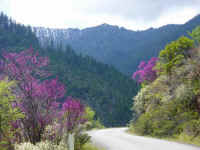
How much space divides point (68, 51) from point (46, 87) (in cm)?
10591

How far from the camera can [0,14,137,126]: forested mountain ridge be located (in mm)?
72738

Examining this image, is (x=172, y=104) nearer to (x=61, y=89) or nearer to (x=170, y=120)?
(x=170, y=120)

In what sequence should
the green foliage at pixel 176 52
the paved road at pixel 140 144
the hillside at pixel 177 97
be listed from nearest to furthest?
1. the paved road at pixel 140 144
2. the hillside at pixel 177 97
3. the green foliage at pixel 176 52

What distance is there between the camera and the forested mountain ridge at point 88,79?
72.7 m

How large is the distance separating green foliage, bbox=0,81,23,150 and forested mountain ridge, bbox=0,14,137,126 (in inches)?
2456

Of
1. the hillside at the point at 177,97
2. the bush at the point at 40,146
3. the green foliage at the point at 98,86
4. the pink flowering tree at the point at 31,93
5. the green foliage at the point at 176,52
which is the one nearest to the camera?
the bush at the point at 40,146

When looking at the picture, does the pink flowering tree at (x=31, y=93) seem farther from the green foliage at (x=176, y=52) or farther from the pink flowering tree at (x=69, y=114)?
the green foliage at (x=176, y=52)

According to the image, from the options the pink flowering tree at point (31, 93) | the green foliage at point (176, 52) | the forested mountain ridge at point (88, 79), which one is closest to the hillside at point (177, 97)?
the green foliage at point (176, 52)

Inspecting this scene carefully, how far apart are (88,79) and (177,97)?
7559 centimetres

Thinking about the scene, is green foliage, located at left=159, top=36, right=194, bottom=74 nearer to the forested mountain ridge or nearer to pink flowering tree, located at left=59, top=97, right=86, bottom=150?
pink flowering tree, located at left=59, top=97, right=86, bottom=150

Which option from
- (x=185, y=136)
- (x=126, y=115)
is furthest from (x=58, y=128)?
(x=126, y=115)

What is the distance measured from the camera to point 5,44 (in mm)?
102125

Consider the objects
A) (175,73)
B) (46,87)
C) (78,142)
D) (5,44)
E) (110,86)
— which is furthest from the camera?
(5,44)

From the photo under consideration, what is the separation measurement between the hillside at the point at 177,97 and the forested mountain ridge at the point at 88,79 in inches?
1846
